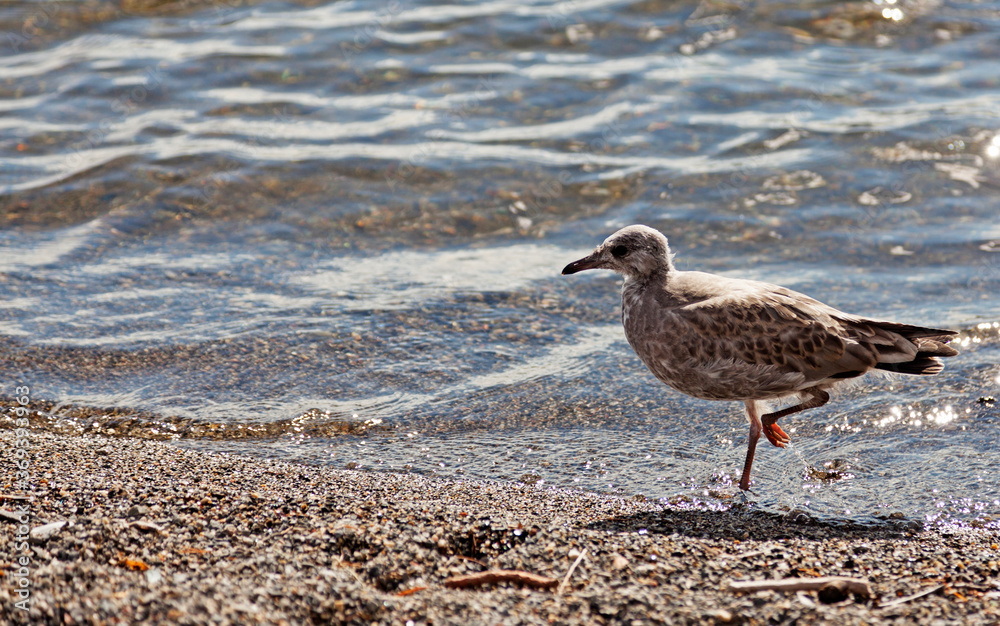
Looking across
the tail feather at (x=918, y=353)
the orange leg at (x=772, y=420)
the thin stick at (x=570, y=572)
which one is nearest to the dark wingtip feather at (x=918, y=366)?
the tail feather at (x=918, y=353)

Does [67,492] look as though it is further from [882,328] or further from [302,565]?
[882,328]

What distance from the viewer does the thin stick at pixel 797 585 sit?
4.05 m

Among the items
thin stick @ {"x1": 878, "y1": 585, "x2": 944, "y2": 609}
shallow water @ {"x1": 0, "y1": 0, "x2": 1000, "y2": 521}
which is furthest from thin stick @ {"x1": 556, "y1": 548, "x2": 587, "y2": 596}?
shallow water @ {"x1": 0, "y1": 0, "x2": 1000, "y2": 521}

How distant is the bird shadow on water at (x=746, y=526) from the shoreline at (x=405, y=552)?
18 millimetres

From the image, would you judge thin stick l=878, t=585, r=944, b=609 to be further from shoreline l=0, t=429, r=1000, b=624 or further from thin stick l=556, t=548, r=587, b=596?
thin stick l=556, t=548, r=587, b=596

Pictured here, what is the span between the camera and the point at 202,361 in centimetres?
757

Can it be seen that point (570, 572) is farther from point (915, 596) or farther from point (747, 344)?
point (747, 344)

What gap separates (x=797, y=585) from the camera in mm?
4059

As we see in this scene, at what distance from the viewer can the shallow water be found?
21.8 feet

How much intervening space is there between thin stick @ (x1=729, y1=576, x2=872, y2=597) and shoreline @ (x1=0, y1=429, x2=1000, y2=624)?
4 centimetres

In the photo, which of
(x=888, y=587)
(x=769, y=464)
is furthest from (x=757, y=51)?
(x=888, y=587)

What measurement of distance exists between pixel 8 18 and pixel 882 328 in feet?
49.5

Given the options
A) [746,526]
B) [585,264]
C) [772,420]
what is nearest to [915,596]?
[746,526]

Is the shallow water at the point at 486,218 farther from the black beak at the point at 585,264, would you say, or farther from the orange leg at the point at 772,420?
the black beak at the point at 585,264
